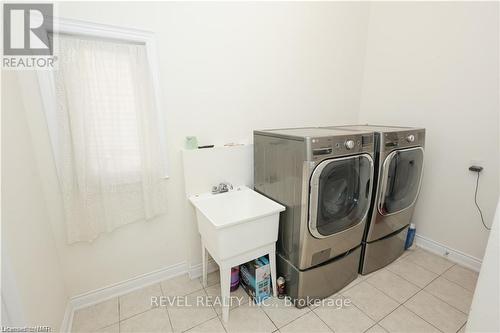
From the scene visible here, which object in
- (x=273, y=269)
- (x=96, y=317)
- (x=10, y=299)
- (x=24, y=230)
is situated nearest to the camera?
(x=10, y=299)

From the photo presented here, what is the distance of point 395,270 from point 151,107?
234 cm

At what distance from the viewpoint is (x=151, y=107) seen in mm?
1498

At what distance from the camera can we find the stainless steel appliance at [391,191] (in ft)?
5.45

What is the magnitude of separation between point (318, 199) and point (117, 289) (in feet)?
5.23

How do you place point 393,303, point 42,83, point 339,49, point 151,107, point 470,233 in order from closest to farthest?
point 42,83 < point 151,107 < point 393,303 < point 470,233 < point 339,49

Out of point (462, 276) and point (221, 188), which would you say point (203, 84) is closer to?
point (221, 188)

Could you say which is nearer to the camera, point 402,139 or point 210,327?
point 210,327

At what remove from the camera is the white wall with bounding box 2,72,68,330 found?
902 mm

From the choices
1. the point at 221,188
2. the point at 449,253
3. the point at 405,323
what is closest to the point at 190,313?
the point at 221,188

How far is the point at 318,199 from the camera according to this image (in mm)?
1404

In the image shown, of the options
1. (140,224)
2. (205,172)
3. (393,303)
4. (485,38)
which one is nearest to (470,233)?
(393,303)

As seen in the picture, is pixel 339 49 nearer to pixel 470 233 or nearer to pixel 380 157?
pixel 380 157

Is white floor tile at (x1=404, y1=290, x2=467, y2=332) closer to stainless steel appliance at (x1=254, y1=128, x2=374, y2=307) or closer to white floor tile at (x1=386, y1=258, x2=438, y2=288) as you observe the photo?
white floor tile at (x1=386, y1=258, x2=438, y2=288)

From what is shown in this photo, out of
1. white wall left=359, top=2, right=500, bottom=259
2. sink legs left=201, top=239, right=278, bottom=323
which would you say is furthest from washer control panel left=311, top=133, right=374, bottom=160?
white wall left=359, top=2, right=500, bottom=259
